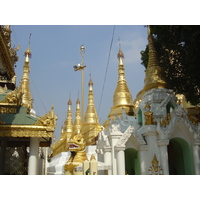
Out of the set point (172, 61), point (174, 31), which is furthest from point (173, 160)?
point (174, 31)

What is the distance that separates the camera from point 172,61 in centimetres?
1141

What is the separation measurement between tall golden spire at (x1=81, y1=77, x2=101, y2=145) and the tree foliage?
28.7 feet

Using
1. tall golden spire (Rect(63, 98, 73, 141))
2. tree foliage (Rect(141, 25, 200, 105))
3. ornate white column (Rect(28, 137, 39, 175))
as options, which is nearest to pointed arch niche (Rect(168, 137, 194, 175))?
tree foliage (Rect(141, 25, 200, 105))

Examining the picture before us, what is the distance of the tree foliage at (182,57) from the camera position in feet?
28.6

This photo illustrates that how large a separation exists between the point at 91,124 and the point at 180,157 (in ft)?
37.8

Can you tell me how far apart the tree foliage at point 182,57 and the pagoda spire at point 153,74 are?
0.26 meters

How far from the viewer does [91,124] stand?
68.3 feet

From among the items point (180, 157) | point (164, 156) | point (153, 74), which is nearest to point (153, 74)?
point (153, 74)

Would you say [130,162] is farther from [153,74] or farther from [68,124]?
[68,124]

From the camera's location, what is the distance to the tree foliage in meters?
8.73

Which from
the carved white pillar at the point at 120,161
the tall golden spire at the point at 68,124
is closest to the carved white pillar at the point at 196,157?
the carved white pillar at the point at 120,161

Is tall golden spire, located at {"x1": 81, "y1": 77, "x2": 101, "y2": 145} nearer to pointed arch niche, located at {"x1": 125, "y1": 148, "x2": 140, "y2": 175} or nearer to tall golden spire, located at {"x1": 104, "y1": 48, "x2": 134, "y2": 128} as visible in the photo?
tall golden spire, located at {"x1": 104, "y1": 48, "x2": 134, "y2": 128}
